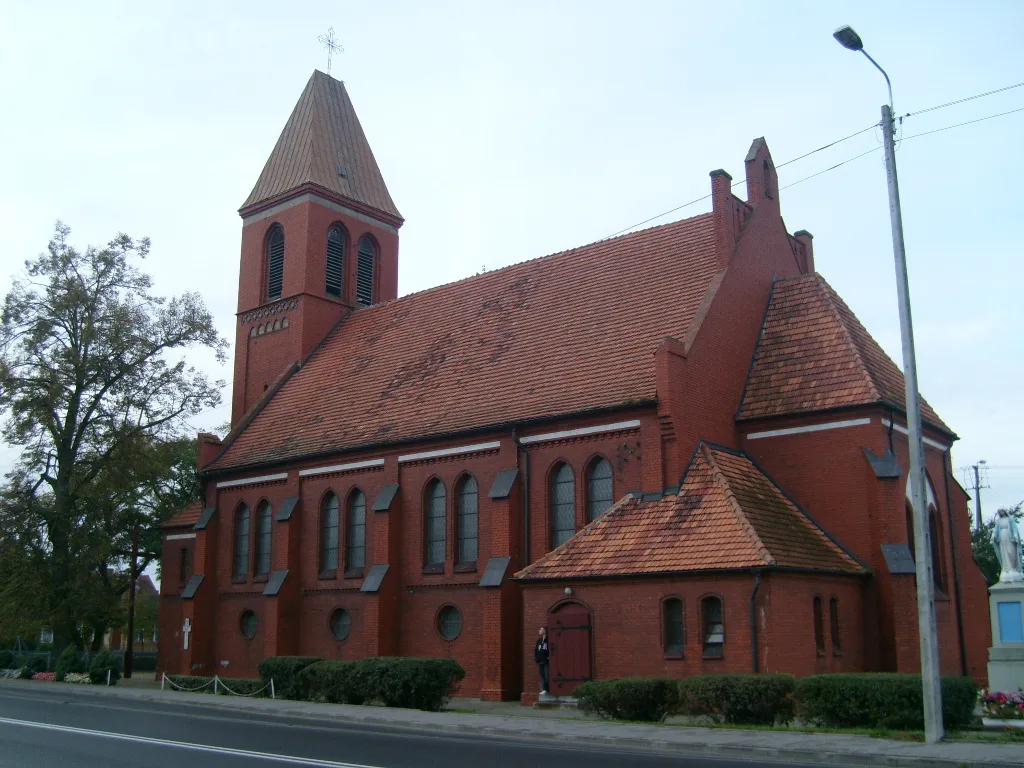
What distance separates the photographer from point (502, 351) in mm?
30984

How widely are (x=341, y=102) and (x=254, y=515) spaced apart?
1946 cm

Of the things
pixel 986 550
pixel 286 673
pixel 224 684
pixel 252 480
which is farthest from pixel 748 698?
pixel 986 550

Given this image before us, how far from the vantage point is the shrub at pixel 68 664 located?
37.7 meters

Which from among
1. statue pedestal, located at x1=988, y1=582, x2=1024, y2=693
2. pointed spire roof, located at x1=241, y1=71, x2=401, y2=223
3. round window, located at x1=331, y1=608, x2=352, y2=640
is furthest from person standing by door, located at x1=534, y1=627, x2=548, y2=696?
pointed spire roof, located at x1=241, y1=71, x2=401, y2=223

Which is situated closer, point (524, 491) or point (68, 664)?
point (524, 491)

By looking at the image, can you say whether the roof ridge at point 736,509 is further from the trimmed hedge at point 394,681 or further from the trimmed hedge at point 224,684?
the trimmed hedge at point 224,684

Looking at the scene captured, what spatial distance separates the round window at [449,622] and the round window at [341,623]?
153 inches

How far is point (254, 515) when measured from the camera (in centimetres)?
3528

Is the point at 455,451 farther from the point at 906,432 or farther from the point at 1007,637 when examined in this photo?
the point at 1007,637

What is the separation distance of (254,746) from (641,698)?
7848 millimetres

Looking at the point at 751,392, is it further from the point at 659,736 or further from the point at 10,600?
the point at 10,600

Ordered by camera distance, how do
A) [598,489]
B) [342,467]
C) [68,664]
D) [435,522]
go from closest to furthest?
[598,489] < [435,522] < [342,467] < [68,664]

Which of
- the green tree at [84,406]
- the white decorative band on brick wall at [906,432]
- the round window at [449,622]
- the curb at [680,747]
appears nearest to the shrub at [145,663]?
the green tree at [84,406]

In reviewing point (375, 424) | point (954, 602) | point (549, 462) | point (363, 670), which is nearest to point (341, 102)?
point (375, 424)
